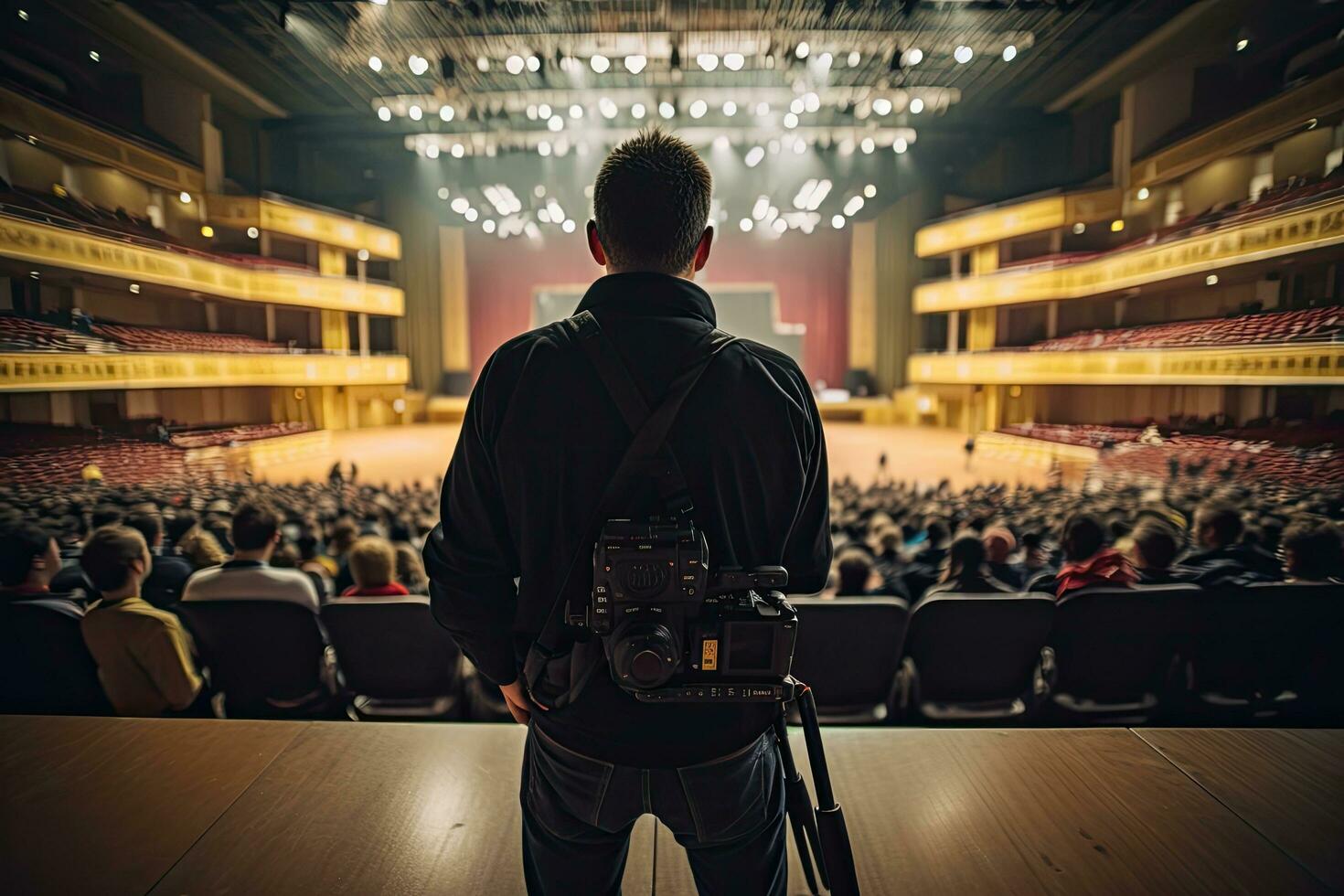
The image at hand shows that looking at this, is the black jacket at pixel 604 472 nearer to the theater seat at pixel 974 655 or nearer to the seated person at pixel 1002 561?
the theater seat at pixel 974 655

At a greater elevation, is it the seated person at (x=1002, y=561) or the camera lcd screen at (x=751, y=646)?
the camera lcd screen at (x=751, y=646)

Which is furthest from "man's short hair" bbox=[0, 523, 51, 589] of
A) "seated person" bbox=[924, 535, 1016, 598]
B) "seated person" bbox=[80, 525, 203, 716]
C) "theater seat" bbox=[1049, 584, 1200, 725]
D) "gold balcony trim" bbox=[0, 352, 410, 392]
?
"theater seat" bbox=[1049, 584, 1200, 725]

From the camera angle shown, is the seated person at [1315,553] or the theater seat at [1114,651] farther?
the seated person at [1315,553]

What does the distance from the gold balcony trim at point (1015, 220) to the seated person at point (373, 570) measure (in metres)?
5.95

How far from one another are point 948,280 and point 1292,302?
9.90 feet

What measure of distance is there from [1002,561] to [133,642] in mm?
4777

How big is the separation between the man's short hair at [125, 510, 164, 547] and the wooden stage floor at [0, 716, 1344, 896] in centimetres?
151

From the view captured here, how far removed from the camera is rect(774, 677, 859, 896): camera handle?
4.11ft

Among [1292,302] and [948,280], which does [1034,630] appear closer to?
[1292,302]

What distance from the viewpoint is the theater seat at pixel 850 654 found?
2.79 metres

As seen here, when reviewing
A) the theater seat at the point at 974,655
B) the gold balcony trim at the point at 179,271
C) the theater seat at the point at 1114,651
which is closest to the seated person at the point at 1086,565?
the theater seat at the point at 1114,651

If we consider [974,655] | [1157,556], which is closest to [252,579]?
[974,655]

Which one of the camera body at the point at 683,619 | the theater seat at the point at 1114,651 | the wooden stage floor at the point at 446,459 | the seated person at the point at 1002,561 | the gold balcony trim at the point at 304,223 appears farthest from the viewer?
the wooden stage floor at the point at 446,459

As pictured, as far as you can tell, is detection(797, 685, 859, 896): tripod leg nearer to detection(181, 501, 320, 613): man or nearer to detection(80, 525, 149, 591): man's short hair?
detection(181, 501, 320, 613): man
